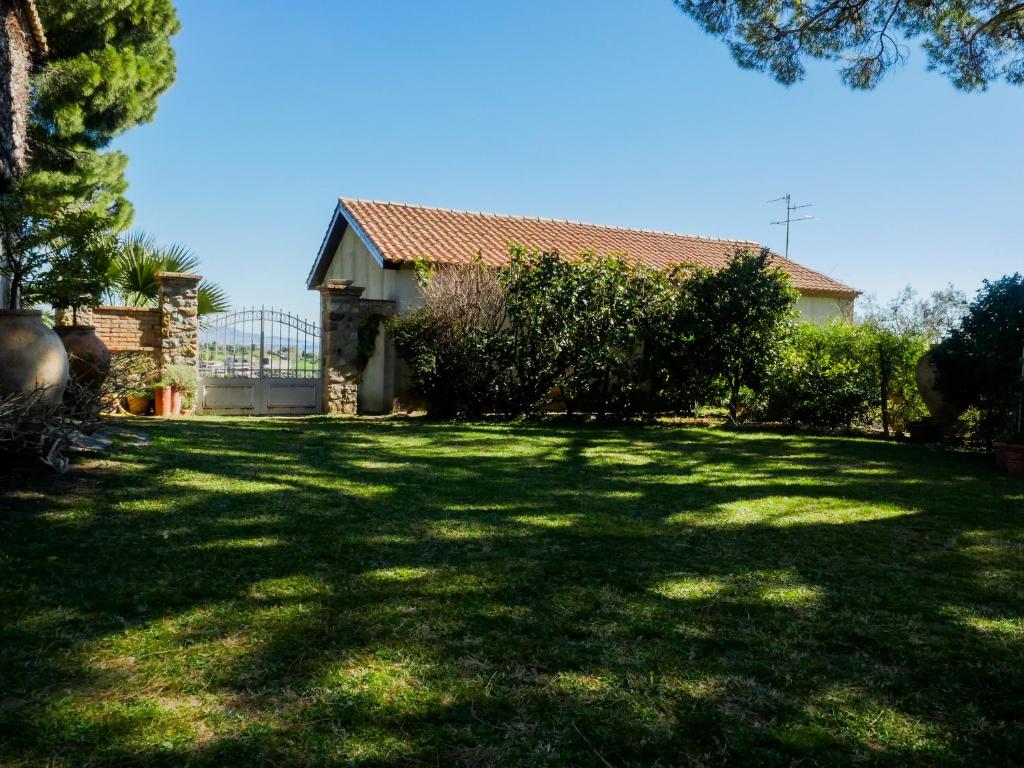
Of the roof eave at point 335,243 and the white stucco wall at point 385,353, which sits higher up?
the roof eave at point 335,243

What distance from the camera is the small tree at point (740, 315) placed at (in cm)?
1196

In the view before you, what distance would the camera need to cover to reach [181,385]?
13258 millimetres

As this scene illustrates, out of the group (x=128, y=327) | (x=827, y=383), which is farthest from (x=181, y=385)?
(x=827, y=383)

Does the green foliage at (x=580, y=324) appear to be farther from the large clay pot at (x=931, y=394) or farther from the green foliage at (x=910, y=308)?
the green foliage at (x=910, y=308)

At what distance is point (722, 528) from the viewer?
4.99m

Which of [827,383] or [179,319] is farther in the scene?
[179,319]

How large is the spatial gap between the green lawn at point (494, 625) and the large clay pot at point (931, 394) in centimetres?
544

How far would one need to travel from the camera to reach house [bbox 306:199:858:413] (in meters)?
13.9

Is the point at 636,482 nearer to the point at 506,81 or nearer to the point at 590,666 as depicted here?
the point at 590,666

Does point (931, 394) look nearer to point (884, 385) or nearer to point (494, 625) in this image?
point (884, 385)

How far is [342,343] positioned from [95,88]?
7.82 meters

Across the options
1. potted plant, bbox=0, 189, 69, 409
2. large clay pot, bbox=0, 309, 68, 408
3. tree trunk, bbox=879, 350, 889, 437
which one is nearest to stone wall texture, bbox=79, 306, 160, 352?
potted plant, bbox=0, 189, 69, 409

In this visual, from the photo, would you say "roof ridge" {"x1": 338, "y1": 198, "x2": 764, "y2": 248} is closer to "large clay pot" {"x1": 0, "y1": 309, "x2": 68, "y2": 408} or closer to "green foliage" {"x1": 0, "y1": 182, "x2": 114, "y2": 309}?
"green foliage" {"x1": 0, "y1": 182, "x2": 114, "y2": 309}

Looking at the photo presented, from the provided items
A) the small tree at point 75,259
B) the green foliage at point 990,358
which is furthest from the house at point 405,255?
the small tree at point 75,259
